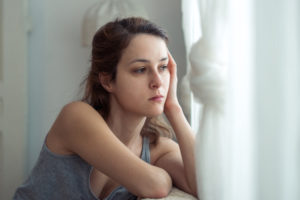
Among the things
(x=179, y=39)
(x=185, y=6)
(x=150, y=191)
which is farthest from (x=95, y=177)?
(x=179, y=39)

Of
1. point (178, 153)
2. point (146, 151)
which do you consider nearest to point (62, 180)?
point (146, 151)

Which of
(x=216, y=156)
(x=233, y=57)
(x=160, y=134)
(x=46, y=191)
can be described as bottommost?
(x=46, y=191)

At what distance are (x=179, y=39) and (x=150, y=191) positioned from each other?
1427 millimetres

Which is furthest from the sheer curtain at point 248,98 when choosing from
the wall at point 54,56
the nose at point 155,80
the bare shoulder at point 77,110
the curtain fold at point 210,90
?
the wall at point 54,56

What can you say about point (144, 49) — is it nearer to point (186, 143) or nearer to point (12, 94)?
point (186, 143)

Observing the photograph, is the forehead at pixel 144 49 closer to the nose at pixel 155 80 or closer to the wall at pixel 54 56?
the nose at pixel 155 80

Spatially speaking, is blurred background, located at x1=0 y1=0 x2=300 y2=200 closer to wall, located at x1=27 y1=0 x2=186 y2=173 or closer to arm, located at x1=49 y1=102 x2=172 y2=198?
arm, located at x1=49 y1=102 x2=172 y2=198

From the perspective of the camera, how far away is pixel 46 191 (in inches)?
50.9

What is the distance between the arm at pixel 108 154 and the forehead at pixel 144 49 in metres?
0.23

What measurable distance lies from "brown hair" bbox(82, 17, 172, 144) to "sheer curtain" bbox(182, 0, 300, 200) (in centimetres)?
51

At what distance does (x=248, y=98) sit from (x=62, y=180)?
0.82m

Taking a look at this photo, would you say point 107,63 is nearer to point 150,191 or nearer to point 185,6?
point 185,6

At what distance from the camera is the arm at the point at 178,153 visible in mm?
1154

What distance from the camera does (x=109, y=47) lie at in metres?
1.29
